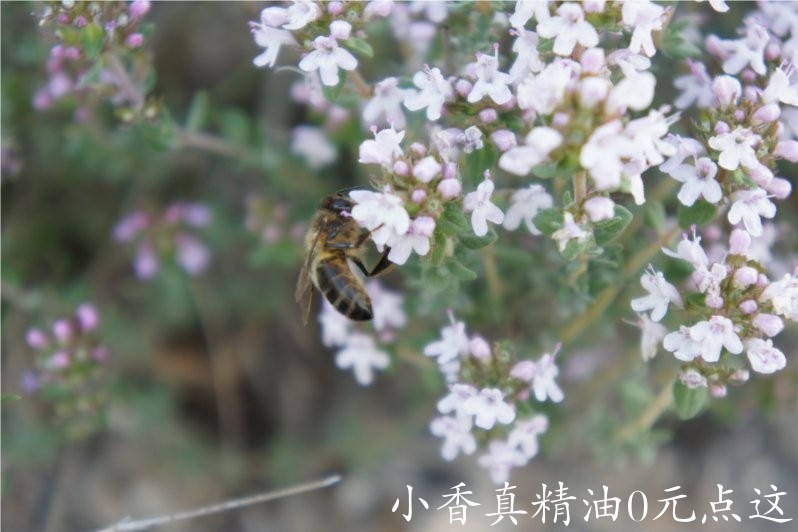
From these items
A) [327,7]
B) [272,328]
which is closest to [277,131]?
[272,328]

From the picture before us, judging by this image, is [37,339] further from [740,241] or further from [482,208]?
[740,241]

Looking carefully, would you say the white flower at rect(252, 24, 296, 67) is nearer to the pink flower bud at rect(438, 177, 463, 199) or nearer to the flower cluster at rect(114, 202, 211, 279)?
the pink flower bud at rect(438, 177, 463, 199)

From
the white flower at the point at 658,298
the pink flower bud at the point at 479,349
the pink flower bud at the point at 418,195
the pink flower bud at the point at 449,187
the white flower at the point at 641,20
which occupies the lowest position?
the pink flower bud at the point at 479,349

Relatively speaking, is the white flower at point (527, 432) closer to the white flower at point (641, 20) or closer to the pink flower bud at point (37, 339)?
the white flower at point (641, 20)

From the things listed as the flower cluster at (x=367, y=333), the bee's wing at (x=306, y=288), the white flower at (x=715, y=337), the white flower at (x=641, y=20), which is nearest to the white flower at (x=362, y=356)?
the flower cluster at (x=367, y=333)

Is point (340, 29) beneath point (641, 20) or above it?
above

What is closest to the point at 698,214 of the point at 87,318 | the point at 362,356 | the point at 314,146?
the point at 362,356

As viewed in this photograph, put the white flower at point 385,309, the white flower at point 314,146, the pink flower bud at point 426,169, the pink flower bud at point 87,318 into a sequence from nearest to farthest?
the pink flower bud at point 426,169 → the white flower at point 385,309 → the pink flower bud at point 87,318 → the white flower at point 314,146
